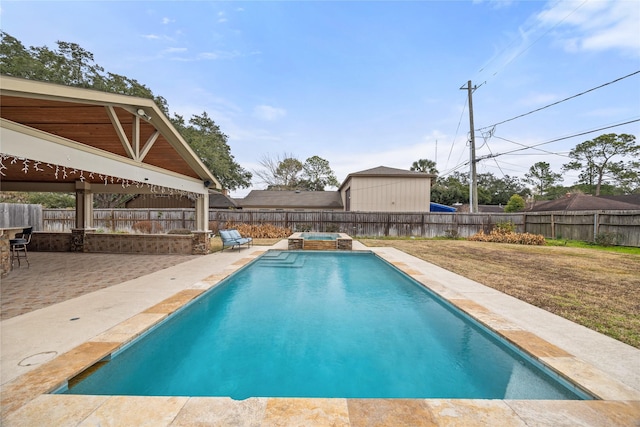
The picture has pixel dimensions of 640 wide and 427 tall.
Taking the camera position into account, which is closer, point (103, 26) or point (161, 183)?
point (161, 183)

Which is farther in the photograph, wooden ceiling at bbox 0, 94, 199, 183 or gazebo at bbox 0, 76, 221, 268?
wooden ceiling at bbox 0, 94, 199, 183

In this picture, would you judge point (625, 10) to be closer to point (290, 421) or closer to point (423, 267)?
point (423, 267)

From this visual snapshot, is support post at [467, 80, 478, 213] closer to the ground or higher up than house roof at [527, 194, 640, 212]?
higher up

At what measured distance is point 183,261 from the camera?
28.0ft

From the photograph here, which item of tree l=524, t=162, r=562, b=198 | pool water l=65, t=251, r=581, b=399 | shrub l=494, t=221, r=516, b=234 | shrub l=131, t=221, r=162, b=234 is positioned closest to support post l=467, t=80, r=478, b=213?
shrub l=494, t=221, r=516, b=234

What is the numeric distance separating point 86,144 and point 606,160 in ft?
159

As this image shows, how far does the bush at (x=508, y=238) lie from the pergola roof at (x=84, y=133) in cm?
1547

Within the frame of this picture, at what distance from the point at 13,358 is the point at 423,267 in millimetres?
8081

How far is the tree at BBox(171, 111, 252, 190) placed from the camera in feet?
69.1

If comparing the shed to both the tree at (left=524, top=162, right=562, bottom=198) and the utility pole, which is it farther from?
the tree at (left=524, top=162, right=562, bottom=198)

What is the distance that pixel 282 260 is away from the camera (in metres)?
9.53

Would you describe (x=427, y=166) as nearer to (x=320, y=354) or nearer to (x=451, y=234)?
(x=451, y=234)

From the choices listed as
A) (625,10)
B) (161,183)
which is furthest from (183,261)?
(625,10)

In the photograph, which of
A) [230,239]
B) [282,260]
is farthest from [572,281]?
[230,239]
